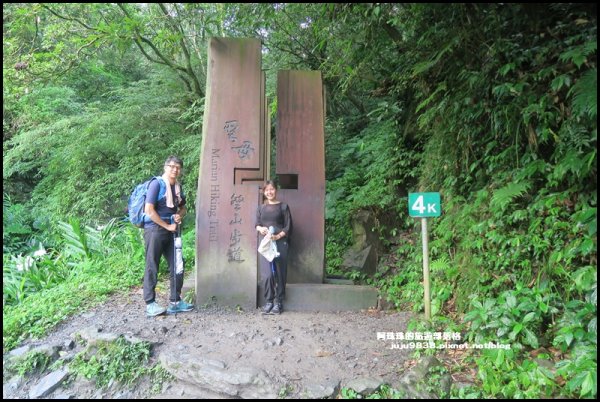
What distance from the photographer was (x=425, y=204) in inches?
154

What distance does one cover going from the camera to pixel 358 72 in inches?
231

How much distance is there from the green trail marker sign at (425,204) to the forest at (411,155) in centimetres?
54

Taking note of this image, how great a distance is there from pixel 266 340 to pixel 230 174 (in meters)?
2.11

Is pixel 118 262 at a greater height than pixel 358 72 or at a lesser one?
lesser

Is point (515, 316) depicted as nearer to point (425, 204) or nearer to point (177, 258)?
point (425, 204)

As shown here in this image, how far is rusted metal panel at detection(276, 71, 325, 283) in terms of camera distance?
524 cm

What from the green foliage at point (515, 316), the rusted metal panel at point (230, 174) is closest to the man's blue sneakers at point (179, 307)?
the rusted metal panel at point (230, 174)

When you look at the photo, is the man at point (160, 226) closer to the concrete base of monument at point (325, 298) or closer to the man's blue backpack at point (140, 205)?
the man's blue backpack at point (140, 205)

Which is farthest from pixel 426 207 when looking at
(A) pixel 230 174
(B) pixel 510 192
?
(A) pixel 230 174

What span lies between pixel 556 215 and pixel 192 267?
208 inches

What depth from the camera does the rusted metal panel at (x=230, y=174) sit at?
4844 millimetres

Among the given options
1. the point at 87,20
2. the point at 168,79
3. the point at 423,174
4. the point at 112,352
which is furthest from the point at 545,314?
the point at 168,79

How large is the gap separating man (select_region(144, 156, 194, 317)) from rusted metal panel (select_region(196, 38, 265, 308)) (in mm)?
385

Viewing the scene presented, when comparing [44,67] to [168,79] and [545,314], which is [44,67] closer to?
[168,79]
